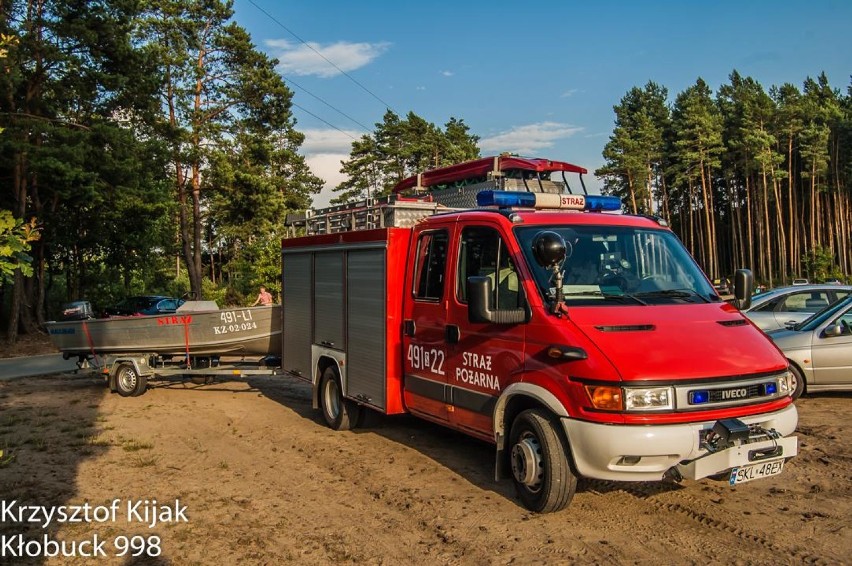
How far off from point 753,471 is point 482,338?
2358mm

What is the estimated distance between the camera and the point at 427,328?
702cm

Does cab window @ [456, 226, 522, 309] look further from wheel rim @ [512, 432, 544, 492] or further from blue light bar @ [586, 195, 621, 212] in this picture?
blue light bar @ [586, 195, 621, 212]

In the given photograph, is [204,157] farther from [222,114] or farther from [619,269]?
[619,269]

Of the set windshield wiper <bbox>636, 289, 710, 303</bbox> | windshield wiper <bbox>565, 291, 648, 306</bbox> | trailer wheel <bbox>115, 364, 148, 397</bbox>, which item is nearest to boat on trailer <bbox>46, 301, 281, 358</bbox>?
trailer wheel <bbox>115, 364, 148, 397</bbox>

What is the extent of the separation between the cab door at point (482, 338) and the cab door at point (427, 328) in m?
0.17

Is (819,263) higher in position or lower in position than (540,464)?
higher


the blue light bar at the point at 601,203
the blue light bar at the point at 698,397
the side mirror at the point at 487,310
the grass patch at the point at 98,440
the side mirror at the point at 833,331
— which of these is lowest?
the grass patch at the point at 98,440

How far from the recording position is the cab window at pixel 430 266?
6898 mm

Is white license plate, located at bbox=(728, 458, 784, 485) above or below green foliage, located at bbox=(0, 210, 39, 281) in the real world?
below

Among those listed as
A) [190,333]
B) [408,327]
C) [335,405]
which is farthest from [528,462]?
[190,333]

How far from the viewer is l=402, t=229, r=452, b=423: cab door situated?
6.80m

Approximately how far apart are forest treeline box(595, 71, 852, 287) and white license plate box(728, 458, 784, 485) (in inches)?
1940

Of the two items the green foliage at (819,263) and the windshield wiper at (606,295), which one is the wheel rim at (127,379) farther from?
the green foliage at (819,263)

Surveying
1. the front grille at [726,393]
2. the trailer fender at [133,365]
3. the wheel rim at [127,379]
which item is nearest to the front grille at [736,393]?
the front grille at [726,393]
